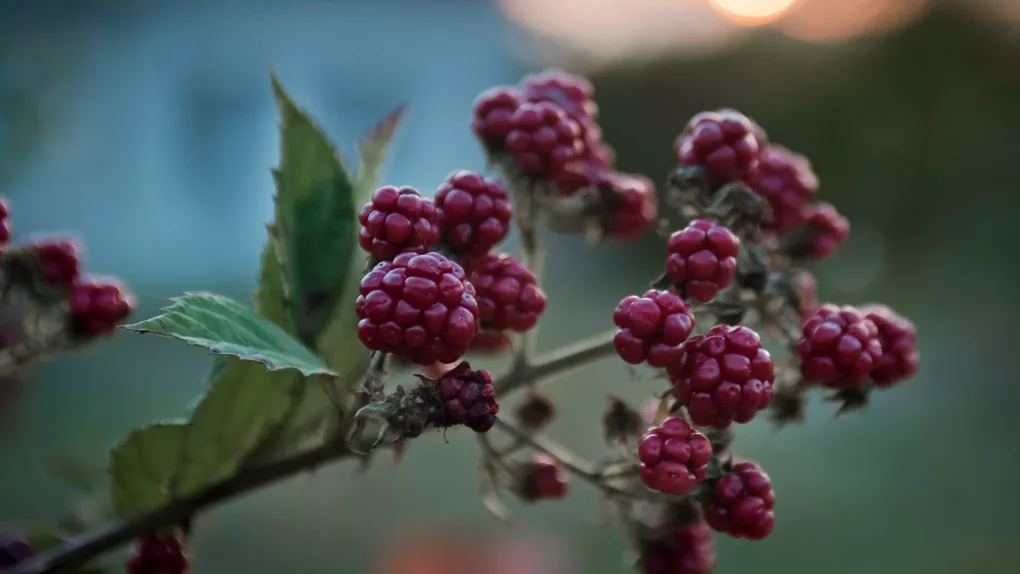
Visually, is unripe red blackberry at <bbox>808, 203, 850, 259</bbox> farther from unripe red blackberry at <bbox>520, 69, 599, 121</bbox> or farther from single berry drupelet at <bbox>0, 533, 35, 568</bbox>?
single berry drupelet at <bbox>0, 533, 35, 568</bbox>

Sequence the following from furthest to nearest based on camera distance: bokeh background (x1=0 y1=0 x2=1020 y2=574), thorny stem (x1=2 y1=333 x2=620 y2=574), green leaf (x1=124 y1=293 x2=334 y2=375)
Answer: bokeh background (x1=0 y1=0 x2=1020 y2=574) → thorny stem (x1=2 y1=333 x2=620 y2=574) → green leaf (x1=124 y1=293 x2=334 y2=375)

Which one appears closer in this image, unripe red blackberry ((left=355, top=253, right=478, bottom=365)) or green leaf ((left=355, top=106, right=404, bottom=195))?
unripe red blackberry ((left=355, top=253, right=478, bottom=365))

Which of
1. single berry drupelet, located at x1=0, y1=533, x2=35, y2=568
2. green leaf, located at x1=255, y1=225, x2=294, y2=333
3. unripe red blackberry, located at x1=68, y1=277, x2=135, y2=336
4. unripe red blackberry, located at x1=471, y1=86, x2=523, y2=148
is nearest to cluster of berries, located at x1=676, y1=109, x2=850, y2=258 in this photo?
unripe red blackberry, located at x1=471, y1=86, x2=523, y2=148

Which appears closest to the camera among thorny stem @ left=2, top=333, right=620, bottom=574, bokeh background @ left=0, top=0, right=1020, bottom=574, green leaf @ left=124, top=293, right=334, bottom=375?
green leaf @ left=124, top=293, right=334, bottom=375

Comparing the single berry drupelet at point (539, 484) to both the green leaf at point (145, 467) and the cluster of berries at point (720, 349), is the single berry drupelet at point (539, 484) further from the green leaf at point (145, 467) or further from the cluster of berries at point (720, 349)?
the green leaf at point (145, 467)

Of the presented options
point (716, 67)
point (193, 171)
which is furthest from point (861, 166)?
point (193, 171)

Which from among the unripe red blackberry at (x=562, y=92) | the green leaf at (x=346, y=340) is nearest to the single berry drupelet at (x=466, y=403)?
the green leaf at (x=346, y=340)

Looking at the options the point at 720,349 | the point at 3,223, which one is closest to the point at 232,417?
the point at 3,223
